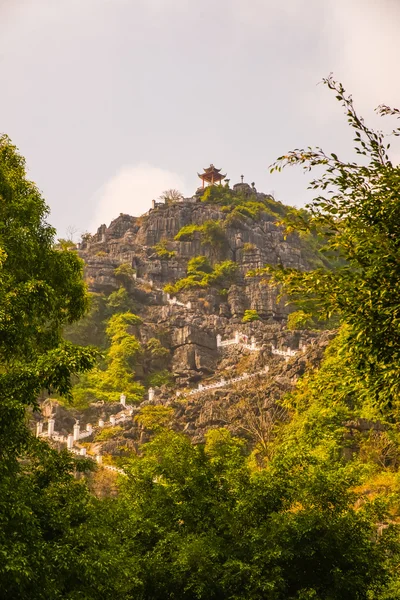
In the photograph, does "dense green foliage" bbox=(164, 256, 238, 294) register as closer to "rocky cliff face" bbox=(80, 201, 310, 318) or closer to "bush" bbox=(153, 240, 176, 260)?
"rocky cliff face" bbox=(80, 201, 310, 318)

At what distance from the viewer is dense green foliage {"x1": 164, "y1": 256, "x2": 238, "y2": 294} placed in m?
77.3

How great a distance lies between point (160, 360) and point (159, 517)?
51.0 meters

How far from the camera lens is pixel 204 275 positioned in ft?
262

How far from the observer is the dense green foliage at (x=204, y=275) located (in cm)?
7731

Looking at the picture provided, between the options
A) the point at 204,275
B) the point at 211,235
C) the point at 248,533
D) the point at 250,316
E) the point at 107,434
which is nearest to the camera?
the point at 248,533

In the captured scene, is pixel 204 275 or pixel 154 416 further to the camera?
pixel 204 275

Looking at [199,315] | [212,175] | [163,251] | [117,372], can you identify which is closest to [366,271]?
[117,372]

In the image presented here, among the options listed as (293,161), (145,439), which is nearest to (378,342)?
(293,161)

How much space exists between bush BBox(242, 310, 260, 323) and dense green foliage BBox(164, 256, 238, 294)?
7.15 m

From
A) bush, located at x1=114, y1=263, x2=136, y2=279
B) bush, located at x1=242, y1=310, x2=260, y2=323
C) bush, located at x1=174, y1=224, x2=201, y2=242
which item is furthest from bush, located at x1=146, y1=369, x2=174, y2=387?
bush, located at x1=174, y1=224, x2=201, y2=242

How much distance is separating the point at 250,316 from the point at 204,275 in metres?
10.2

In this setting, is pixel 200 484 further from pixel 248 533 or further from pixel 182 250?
pixel 182 250

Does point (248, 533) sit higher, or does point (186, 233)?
point (186, 233)

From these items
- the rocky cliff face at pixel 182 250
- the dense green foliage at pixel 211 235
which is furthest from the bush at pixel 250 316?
the dense green foliage at pixel 211 235
